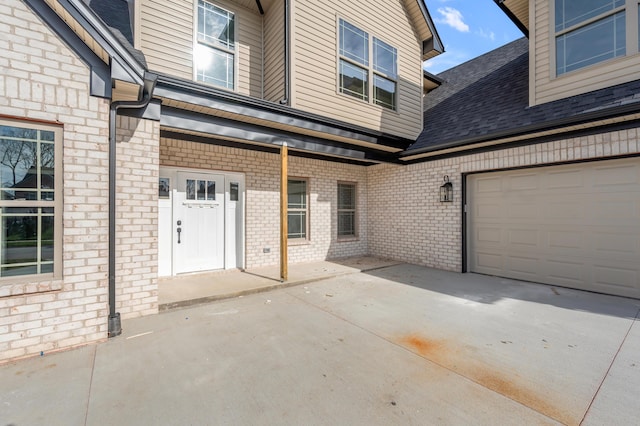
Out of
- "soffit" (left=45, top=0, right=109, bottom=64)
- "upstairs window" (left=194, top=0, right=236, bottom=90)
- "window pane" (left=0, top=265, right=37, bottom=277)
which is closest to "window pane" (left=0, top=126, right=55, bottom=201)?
"window pane" (left=0, top=265, right=37, bottom=277)

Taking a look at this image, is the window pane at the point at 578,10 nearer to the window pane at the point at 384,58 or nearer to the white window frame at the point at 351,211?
the window pane at the point at 384,58

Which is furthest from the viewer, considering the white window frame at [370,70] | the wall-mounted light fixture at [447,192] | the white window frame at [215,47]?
the wall-mounted light fixture at [447,192]

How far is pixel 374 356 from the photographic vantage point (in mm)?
2768

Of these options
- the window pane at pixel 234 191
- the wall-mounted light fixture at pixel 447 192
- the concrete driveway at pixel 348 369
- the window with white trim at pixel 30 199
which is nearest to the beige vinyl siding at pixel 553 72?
the wall-mounted light fixture at pixel 447 192

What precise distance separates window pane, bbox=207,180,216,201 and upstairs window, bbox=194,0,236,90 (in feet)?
6.57

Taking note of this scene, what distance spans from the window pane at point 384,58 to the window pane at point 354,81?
485 mm

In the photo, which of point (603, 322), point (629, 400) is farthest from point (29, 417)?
point (603, 322)

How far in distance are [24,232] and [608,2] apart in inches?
350

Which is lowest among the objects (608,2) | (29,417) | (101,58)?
(29,417)

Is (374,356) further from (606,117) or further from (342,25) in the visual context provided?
(342,25)

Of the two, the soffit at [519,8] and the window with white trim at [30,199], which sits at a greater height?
the soffit at [519,8]

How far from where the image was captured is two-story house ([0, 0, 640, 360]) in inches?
114

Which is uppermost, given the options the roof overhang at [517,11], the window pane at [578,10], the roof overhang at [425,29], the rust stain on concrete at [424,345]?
the roof overhang at [425,29]

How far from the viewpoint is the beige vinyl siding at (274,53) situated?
18.7 feet
